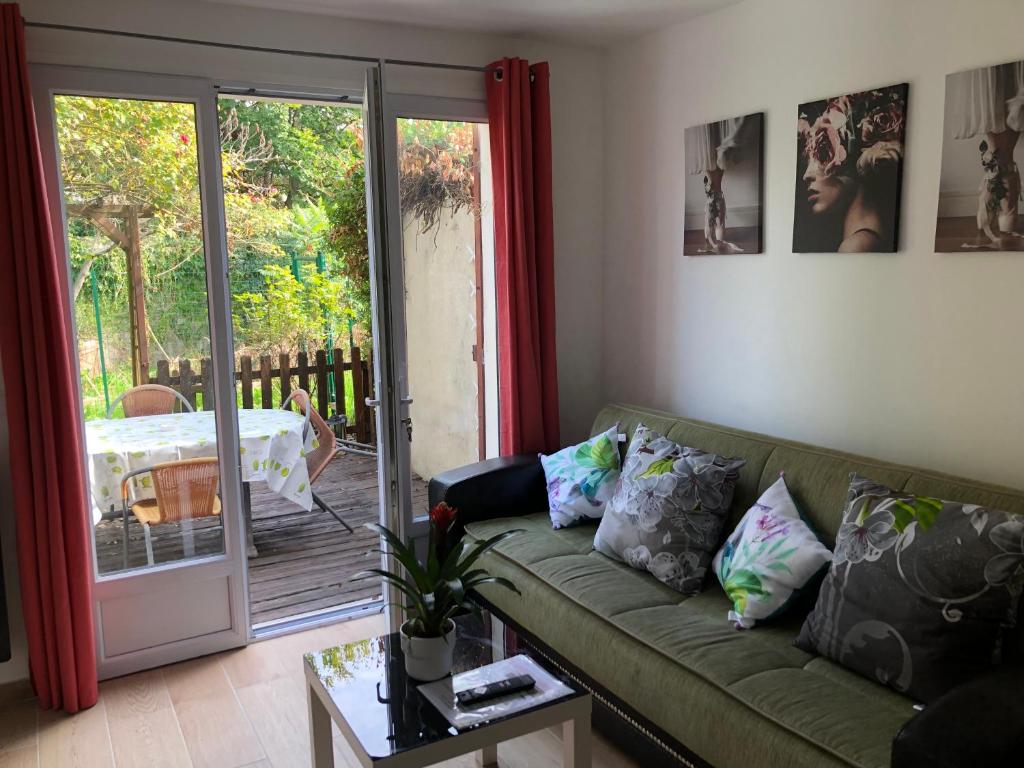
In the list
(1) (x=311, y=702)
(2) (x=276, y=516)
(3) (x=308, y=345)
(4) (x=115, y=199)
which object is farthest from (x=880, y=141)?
(3) (x=308, y=345)

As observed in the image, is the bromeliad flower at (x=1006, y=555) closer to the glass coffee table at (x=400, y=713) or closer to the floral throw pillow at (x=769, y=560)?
the floral throw pillow at (x=769, y=560)

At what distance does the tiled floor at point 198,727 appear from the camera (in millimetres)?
2572

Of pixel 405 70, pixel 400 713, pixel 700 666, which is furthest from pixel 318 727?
pixel 405 70

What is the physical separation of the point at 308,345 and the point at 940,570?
520 cm

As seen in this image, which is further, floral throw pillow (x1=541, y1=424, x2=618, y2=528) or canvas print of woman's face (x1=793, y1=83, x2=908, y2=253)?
floral throw pillow (x1=541, y1=424, x2=618, y2=528)

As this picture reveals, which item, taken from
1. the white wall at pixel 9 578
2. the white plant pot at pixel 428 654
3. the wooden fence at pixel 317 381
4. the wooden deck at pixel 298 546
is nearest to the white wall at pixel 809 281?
the wooden deck at pixel 298 546

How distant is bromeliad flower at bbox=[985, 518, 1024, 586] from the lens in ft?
6.11

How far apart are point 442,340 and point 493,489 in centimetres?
77

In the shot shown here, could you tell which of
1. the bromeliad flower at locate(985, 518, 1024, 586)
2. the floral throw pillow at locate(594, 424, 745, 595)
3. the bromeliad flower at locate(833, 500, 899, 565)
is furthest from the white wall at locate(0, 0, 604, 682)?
the bromeliad flower at locate(985, 518, 1024, 586)

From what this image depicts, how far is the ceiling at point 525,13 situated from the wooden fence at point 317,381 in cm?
283

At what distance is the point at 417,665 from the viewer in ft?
6.77

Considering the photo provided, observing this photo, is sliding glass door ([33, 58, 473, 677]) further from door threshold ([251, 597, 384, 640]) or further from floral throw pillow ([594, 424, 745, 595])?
floral throw pillow ([594, 424, 745, 595])

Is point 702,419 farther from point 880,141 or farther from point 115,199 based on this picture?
point 115,199

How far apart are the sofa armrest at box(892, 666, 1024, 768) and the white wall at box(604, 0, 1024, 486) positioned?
922 millimetres
